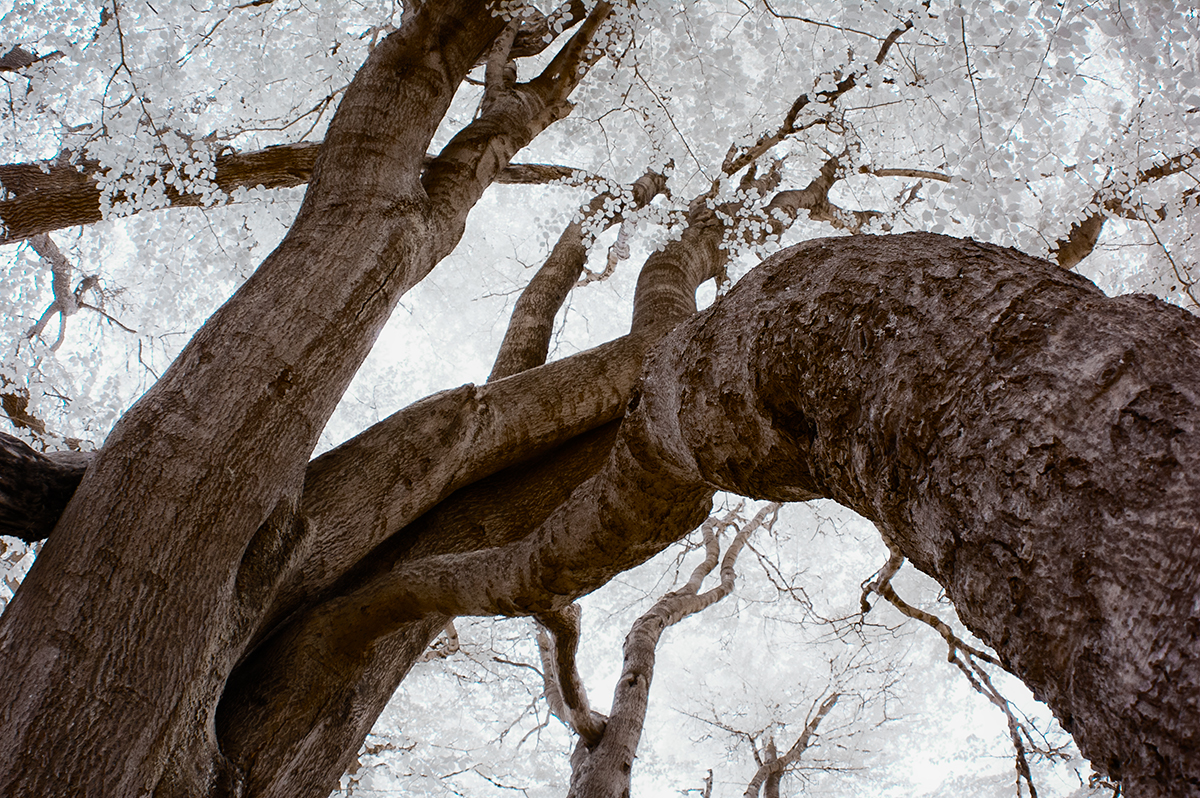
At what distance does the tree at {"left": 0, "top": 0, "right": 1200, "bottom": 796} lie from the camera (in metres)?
0.64

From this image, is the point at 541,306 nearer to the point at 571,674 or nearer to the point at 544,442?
the point at 544,442

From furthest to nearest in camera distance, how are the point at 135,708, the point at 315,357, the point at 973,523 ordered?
the point at 315,357 → the point at 135,708 → the point at 973,523

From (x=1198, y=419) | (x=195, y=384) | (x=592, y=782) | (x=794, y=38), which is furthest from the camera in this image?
(x=794, y=38)

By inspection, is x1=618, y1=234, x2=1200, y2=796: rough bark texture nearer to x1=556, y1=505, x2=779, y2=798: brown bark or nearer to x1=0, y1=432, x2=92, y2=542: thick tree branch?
x1=0, y1=432, x2=92, y2=542: thick tree branch

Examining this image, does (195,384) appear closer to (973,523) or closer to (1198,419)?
(973,523)

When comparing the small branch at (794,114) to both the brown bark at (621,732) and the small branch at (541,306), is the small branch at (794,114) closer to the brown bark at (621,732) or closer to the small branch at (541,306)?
the small branch at (541,306)

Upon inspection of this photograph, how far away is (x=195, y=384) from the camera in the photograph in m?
2.02

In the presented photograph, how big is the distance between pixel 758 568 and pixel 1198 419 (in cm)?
1418

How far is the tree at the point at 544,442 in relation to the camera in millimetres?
643

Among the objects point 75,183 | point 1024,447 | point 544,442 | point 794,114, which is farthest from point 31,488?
point 794,114

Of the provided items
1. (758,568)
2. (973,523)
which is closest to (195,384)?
(973,523)

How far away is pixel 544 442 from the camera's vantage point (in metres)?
3.05

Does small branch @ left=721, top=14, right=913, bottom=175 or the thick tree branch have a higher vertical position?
small branch @ left=721, top=14, right=913, bottom=175

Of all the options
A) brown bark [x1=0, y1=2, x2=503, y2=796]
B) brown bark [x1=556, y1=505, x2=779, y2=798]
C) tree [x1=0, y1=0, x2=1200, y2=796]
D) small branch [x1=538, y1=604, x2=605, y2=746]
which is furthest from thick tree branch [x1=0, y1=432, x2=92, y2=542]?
brown bark [x1=556, y1=505, x2=779, y2=798]
